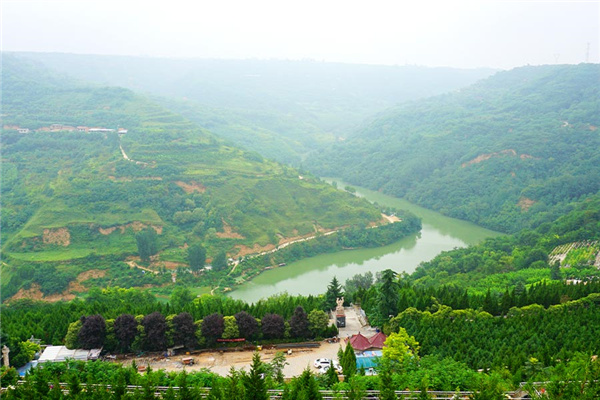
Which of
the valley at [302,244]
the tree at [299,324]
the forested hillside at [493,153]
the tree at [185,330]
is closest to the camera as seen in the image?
the valley at [302,244]

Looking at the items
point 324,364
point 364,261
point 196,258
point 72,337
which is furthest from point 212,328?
point 364,261

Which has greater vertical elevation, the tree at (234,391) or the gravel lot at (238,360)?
the tree at (234,391)

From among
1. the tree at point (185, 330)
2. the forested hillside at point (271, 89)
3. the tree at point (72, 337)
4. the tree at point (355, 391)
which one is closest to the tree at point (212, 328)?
the tree at point (185, 330)

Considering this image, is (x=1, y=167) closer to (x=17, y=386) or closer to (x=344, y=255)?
(x=344, y=255)

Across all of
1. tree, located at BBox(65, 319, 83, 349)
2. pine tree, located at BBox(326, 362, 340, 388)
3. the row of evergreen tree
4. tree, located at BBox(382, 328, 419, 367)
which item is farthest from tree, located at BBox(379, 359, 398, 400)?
tree, located at BBox(65, 319, 83, 349)

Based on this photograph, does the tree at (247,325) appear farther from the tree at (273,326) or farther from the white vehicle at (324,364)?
the white vehicle at (324,364)

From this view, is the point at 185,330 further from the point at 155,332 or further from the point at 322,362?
the point at 322,362

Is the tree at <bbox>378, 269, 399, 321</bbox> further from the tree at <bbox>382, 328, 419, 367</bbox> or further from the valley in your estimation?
the tree at <bbox>382, 328, 419, 367</bbox>
